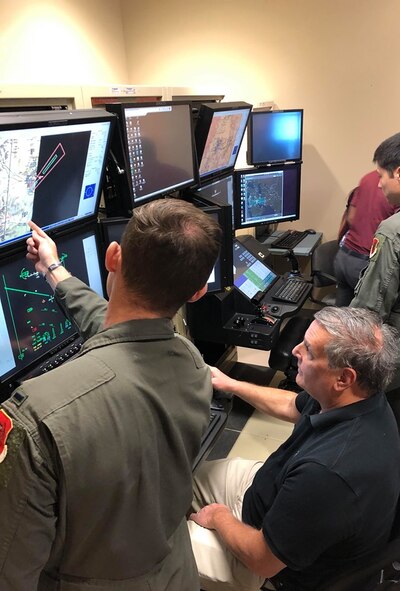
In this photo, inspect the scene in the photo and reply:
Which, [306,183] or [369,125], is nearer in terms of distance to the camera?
[369,125]

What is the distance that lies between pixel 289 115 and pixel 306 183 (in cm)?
Result: 81

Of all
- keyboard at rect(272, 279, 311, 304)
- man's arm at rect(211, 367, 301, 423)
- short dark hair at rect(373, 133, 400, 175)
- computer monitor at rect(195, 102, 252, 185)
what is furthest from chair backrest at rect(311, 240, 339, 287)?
man's arm at rect(211, 367, 301, 423)

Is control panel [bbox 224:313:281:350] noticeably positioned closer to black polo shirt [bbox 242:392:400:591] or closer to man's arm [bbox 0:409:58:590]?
black polo shirt [bbox 242:392:400:591]

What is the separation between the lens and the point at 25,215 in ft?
4.14

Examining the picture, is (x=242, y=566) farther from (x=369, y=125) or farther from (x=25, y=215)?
(x=369, y=125)

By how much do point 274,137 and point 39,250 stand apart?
8.88 feet

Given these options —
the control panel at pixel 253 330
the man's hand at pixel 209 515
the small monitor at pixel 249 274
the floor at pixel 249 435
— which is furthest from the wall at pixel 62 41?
the man's hand at pixel 209 515

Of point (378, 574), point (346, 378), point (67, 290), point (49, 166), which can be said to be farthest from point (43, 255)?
point (378, 574)

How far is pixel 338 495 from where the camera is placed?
3.75 feet

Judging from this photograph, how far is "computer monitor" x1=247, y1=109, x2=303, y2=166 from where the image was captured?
11.3ft

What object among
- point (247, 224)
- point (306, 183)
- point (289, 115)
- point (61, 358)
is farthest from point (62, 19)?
point (61, 358)

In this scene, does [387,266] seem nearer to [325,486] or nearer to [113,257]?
[325,486]

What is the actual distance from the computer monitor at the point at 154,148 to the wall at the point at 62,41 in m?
1.47

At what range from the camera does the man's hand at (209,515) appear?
1.55 meters
